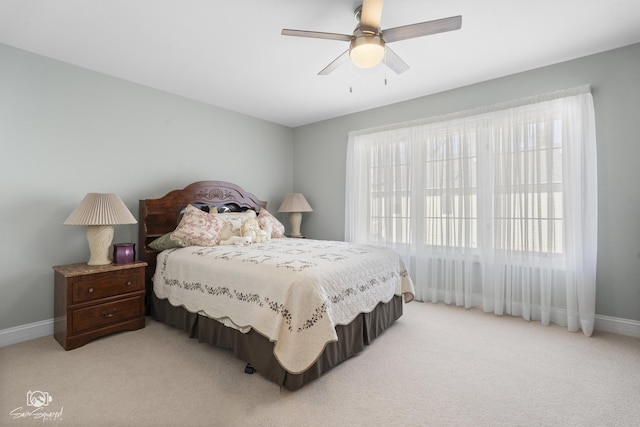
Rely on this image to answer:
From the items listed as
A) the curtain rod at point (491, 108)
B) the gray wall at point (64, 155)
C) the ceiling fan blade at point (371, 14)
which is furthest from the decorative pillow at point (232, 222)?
the ceiling fan blade at point (371, 14)

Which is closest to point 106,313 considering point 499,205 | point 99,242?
point 99,242

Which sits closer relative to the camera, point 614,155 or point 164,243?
point 614,155

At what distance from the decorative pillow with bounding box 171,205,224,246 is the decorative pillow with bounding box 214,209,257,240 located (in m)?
0.07

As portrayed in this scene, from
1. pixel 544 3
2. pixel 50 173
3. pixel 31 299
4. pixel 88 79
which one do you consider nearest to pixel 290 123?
pixel 88 79

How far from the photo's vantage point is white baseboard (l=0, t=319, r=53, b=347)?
2.52 m

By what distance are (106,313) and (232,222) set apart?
58.4 inches

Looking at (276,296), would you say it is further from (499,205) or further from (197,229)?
(499,205)

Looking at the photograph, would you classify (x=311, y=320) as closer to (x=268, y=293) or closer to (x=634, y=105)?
(x=268, y=293)

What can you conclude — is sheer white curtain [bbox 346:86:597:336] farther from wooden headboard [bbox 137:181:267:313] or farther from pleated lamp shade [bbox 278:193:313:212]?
wooden headboard [bbox 137:181:267:313]

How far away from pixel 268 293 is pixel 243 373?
24.6 inches

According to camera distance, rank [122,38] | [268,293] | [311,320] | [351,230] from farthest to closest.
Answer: [351,230]
[122,38]
[268,293]
[311,320]

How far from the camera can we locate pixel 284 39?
2518 mm

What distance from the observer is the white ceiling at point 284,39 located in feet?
7.00

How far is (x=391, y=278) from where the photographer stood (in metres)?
2.89
